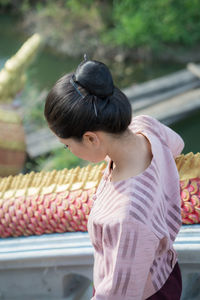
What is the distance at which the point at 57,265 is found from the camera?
1.04 metres

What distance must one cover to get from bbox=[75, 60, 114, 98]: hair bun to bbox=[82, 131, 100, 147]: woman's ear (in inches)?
2.6

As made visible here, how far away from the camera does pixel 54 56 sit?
565 centimetres

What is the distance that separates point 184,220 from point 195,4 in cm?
428

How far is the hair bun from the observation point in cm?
69

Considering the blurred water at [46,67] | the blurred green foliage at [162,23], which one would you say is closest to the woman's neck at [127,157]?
the blurred water at [46,67]

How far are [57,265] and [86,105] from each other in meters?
0.52

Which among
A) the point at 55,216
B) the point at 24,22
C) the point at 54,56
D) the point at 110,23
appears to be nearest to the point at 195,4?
the point at 110,23

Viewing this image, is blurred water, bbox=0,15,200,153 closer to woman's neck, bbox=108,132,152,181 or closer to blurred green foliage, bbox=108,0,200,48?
blurred green foliage, bbox=108,0,200,48

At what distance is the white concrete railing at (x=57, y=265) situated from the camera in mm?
948

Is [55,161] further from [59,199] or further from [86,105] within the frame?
[86,105]

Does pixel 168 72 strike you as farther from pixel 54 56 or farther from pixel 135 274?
pixel 135 274

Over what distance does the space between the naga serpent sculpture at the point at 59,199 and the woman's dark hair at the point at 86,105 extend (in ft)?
0.99

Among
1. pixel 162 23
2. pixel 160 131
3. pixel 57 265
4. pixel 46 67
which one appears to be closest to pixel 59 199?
pixel 57 265

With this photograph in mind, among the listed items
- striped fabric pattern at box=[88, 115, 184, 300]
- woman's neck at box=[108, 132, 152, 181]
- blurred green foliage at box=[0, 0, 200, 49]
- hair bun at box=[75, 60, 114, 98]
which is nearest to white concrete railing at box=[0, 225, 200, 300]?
striped fabric pattern at box=[88, 115, 184, 300]
